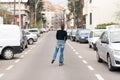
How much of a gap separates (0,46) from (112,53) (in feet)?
25.8

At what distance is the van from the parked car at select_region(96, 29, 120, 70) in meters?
5.15

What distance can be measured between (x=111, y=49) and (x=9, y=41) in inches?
299

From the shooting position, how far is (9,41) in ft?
66.0

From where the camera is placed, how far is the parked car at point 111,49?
13.9m

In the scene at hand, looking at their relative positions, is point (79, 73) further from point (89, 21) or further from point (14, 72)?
point (89, 21)

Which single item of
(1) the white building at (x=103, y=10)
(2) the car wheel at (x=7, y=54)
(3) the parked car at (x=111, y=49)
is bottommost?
(2) the car wheel at (x=7, y=54)

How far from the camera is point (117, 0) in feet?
209

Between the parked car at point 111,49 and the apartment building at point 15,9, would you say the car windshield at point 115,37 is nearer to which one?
the parked car at point 111,49

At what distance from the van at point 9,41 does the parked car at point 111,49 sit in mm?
5151

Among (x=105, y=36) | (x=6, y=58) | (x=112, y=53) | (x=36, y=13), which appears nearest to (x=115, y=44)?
(x=112, y=53)

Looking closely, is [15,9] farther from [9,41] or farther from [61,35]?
[61,35]

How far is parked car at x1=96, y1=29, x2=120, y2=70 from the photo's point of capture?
13.9 meters

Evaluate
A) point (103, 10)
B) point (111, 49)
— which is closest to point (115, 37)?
point (111, 49)

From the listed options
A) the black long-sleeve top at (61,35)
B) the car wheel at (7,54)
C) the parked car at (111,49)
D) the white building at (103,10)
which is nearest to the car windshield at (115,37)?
the parked car at (111,49)
